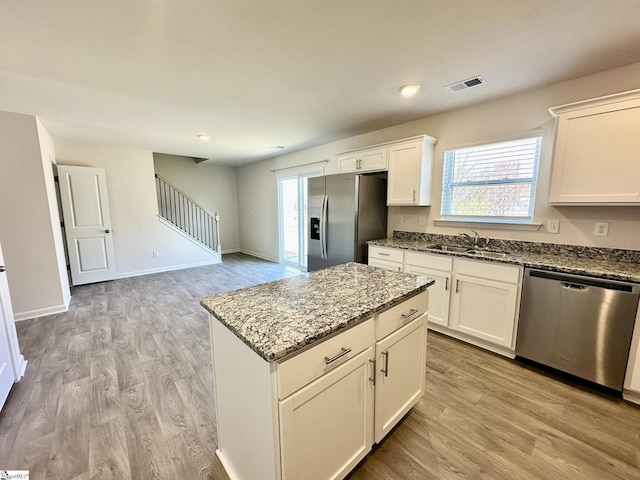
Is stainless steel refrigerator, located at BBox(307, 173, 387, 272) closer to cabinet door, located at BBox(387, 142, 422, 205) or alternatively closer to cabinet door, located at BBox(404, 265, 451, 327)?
cabinet door, located at BBox(387, 142, 422, 205)

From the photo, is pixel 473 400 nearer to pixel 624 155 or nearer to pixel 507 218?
pixel 507 218

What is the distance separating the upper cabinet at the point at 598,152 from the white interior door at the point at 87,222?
6.24m

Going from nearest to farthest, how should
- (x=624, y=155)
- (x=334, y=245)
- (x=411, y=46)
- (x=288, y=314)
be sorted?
(x=288, y=314)
(x=411, y=46)
(x=624, y=155)
(x=334, y=245)

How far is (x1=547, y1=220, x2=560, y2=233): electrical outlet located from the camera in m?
2.41

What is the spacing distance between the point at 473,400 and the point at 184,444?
6.31 ft

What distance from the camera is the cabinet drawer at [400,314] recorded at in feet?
4.38

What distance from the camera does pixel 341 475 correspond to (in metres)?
1.24

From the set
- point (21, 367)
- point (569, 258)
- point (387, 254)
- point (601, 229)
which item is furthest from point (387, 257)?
point (21, 367)

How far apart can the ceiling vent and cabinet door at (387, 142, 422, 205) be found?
25.3 inches

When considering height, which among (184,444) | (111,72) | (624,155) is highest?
(111,72)

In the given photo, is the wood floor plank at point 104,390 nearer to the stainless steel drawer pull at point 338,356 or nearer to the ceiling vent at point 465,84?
the stainless steel drawer pull at point 338,356

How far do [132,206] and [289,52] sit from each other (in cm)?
469

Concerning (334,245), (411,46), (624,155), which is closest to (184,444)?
(334,245)

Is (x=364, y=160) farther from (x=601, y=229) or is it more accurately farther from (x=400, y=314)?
(x=400, y=314)
